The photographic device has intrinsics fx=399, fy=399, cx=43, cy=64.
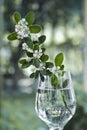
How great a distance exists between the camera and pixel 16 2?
285 cm

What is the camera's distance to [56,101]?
0.90m

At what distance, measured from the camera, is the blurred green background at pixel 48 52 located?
2703 mm

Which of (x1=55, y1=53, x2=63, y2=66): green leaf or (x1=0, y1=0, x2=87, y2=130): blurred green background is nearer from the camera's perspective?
(x1=55, y1=53, x2=63, y2=66): green leaf

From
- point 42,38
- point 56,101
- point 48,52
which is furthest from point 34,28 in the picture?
→ point 48,52

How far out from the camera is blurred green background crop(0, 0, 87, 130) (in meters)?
2.70

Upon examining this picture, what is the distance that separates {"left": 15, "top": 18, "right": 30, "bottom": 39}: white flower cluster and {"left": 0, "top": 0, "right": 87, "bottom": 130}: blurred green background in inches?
69.0

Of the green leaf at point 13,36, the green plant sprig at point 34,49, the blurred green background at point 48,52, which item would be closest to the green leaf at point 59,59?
the green plant sprig at point 34,49

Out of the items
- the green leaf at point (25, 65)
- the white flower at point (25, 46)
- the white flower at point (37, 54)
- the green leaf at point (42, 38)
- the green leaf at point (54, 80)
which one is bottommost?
the green leaf at point (54, 80)

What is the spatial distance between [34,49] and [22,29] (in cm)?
5

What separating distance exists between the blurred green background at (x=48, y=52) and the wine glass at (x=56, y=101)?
5.54ft

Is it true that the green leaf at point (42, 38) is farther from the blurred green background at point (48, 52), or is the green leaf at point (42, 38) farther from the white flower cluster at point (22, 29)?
the blurred green background at point (48, 52)

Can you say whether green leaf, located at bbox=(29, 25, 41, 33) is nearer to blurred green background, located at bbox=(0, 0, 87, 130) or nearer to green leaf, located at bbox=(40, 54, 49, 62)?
green leaf, located at bbox=(40, 54, 49, 62)

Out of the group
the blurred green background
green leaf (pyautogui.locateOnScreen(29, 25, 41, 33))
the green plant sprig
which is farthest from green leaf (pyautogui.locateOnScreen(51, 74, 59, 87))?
the blurred green background

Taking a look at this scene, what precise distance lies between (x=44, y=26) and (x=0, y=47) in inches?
15.9
